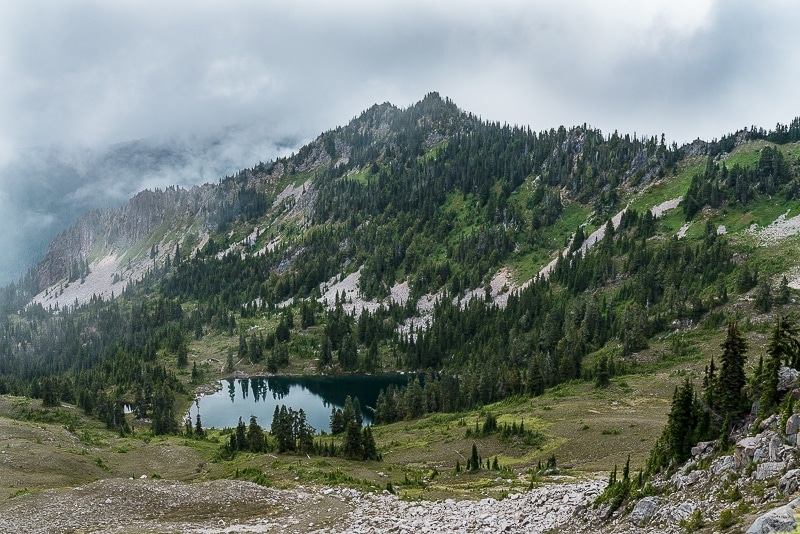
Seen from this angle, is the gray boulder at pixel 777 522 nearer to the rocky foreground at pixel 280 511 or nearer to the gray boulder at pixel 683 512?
the gray boulder at pixel 683 512

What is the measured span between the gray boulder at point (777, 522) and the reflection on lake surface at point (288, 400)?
410 ft

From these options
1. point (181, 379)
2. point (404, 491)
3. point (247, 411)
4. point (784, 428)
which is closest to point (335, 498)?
point (404, 491)

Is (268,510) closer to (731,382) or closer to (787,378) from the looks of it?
(731,382)

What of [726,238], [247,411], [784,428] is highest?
[726,238]

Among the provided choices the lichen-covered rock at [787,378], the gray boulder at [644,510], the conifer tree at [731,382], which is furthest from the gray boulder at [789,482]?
the conifer tree at [731,382]

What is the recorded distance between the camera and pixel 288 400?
176 metres

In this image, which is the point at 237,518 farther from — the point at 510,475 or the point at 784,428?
the point at 784,428

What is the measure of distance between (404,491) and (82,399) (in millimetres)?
109269

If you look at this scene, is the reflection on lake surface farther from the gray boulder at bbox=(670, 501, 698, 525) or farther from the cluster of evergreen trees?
the gray boulder at bbox=(670, 501, 698, 525)

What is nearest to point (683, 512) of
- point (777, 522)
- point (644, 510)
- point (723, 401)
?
point (644, 510)

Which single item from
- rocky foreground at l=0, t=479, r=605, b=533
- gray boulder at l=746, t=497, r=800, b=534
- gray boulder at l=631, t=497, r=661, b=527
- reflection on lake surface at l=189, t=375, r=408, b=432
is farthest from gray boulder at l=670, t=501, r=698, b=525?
reflection on lake surface at l=189, t=375, r=408, b=432

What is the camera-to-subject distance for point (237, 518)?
148 feet

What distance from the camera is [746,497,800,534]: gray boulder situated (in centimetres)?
1797

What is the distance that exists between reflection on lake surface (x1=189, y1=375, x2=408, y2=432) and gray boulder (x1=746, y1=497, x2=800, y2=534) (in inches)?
4918
